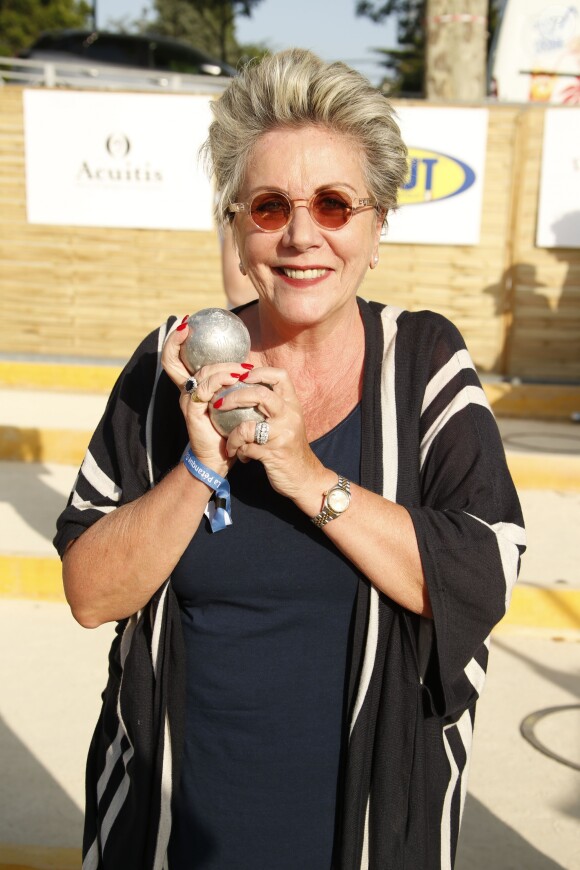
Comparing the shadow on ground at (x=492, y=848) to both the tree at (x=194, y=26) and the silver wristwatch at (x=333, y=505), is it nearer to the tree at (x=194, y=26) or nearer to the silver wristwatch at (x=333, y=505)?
the silver wristwatch at (x=333, y=505)

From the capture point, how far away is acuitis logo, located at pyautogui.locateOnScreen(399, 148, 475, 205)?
1032 centimetres

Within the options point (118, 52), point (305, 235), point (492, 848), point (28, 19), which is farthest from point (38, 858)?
point (28, 19)

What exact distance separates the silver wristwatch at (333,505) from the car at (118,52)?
1497 cm

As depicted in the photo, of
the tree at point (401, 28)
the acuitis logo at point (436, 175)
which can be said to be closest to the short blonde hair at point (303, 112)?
the acuitis logo at point (436, 175)

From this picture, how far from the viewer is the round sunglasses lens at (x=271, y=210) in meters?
1.71

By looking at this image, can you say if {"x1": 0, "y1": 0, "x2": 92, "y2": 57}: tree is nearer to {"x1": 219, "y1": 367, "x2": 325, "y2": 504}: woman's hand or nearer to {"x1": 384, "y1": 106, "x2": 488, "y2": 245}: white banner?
{"x1": 384, "y1": 106, "x2": 488, "y2": 245}: white banner

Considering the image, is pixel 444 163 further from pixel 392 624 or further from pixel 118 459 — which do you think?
pixel 392 624

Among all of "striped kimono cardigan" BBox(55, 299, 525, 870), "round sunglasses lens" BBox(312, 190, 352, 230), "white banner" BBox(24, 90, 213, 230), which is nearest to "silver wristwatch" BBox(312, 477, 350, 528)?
"striped kimono cardigan" BBox(55, 299, 525, 870)

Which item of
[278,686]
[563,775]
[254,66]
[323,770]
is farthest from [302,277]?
[563,775]

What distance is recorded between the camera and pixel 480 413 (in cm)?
170

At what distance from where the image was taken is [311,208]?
171cm

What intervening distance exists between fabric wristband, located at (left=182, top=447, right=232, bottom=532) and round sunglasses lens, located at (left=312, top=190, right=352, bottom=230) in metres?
0.51

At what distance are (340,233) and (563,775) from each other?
270 cm

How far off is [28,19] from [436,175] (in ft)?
107
